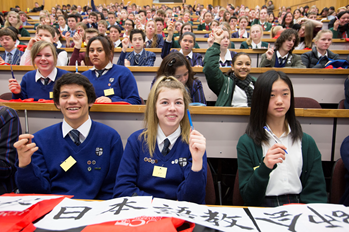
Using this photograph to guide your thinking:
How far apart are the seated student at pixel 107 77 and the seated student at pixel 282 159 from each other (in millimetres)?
1232

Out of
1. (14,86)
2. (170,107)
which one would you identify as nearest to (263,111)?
(170,107)

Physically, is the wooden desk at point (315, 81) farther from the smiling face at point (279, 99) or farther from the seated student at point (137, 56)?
the smiling face at point (279, 99)

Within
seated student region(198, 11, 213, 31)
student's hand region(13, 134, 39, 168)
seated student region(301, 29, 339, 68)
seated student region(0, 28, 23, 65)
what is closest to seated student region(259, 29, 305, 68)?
seated student region(301, 29, 339, 68)

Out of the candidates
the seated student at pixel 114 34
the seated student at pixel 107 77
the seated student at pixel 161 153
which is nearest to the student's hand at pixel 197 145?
the seated student at pixel 161 153

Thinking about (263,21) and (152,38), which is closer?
(152,38)

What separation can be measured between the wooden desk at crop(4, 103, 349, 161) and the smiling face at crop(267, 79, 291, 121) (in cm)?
29

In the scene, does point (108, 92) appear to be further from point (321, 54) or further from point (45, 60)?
point (321, 54)

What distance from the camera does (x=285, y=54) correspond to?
332 cm

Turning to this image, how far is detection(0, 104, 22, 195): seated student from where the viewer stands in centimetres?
135

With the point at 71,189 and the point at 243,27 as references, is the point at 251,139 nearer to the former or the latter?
the point at 71,189

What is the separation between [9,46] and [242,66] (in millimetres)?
3431

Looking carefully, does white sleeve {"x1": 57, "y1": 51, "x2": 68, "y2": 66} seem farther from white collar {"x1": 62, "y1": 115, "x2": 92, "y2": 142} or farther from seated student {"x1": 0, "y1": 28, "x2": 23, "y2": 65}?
white collar {"x1": 62, "y1": 115, "x2": 92, "y2": 142}

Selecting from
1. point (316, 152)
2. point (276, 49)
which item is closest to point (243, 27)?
point (276, 49)

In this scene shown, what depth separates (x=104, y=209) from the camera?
2.71 feet
